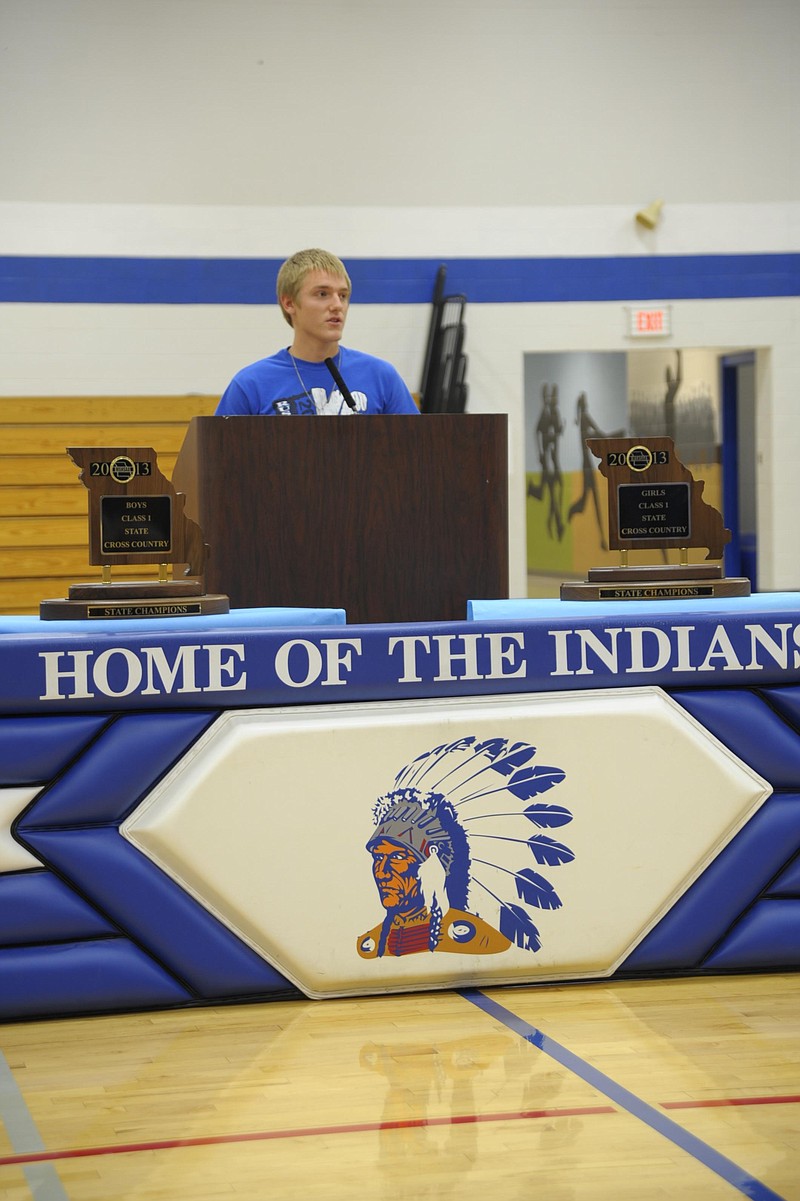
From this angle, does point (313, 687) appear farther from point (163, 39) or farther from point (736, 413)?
point (736, 413)

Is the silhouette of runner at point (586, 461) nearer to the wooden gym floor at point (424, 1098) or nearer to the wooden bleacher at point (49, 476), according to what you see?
the wooden bleacher at point (49, 476)

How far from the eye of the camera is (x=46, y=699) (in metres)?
2.09

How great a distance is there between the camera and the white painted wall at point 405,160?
7004 mm

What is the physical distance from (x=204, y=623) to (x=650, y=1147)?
3.60 ft

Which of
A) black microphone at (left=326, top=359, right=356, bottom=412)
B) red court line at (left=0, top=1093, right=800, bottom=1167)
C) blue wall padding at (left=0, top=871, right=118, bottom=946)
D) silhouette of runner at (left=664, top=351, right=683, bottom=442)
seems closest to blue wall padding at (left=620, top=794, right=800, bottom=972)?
red court line at (left=0, top=1093, right=800, bottom=1167)

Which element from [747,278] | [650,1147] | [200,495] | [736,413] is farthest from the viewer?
[736,413]

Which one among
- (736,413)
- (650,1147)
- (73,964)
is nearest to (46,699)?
(73,964)

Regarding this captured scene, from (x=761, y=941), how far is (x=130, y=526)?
4.41 ft

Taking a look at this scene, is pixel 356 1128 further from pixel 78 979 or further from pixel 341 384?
pixel 341 384

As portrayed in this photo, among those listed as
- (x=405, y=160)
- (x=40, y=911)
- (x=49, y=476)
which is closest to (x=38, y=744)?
(x=40, y=911)

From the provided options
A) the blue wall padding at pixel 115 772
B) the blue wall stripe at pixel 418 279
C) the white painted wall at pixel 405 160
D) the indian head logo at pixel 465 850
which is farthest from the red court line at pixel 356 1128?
the blue wall stripe at pixel 418 279

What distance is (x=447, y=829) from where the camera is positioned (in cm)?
217

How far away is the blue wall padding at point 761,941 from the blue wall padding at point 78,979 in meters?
0.96

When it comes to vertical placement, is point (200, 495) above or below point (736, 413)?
below
